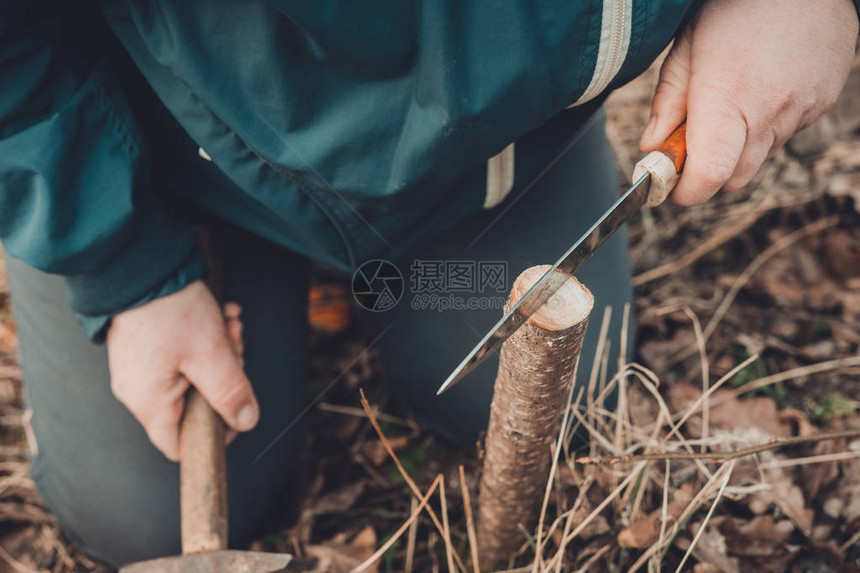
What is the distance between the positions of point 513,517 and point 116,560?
1385 millimetres

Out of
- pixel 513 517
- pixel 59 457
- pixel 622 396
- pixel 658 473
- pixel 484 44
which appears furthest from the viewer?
pixel 59 457

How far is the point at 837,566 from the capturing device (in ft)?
4.86

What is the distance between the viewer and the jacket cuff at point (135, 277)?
145 cm

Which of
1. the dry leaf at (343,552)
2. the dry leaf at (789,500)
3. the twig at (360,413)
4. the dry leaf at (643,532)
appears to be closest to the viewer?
the dry leaf at (643,532)

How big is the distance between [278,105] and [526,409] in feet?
2.69

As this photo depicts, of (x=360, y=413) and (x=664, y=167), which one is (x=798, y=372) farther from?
(x=360, y=413)

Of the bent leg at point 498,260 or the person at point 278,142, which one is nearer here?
the person at point 278,142

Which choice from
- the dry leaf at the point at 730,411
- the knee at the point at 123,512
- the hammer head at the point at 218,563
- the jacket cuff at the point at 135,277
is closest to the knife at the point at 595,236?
the hammer head at the point at 218,563

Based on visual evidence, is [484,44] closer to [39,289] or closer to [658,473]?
[658,473]

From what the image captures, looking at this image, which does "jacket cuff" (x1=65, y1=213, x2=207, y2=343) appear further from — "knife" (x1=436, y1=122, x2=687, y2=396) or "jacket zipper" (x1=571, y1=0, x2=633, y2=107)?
"jacket zipper" (x1=571, y1=0, x2=633, y2=107)

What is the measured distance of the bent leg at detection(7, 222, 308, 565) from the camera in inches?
71.4

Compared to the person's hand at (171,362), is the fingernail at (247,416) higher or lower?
lower

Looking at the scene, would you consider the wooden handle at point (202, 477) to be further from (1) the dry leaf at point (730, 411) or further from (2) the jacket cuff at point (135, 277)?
(1) the dry leaf at point (730, 411)

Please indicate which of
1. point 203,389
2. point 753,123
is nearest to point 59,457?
point 203,389
